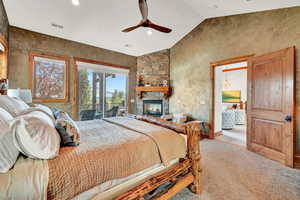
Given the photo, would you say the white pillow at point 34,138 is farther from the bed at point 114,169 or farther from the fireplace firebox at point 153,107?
the fireplace firebox at point 153,107

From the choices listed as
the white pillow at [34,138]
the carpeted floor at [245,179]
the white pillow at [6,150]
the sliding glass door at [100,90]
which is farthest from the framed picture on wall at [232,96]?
the white pillow at [6,150]

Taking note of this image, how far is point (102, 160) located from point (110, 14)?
3.53m

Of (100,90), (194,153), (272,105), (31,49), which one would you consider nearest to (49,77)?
(31,49)

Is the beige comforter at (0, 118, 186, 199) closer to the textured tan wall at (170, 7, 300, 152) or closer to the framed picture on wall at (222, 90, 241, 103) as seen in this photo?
the textured tan wall at (170, 7, 300, 152)

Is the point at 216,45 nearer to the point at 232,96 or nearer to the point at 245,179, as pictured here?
the point at 245,179

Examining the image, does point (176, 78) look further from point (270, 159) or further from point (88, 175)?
point (88, 175)

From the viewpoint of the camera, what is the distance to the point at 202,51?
437 cm

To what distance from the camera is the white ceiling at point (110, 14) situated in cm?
291

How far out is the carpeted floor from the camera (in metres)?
1.78

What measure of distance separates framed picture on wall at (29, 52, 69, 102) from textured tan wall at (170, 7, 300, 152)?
12.6 feet

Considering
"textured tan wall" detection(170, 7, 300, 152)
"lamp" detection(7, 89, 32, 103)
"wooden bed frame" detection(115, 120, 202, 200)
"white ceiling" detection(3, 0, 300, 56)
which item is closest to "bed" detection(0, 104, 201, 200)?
"wooden bed frame" detection(115, 120, 202, 200)

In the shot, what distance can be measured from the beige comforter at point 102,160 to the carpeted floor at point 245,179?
758mm

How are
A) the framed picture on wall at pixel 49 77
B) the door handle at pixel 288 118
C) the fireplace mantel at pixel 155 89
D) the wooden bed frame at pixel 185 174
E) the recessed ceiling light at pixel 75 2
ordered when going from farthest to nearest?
the fireplace mantel at pixel 155 89
the framed picture on wall at pixel 49 77
the recessed ceiling light at pixel 75 2
the door handle at pixel 288 118
the wooden bed frame at pixel 185 174

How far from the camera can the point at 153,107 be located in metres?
5.81
